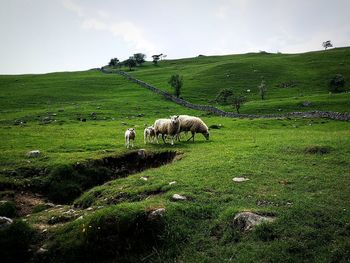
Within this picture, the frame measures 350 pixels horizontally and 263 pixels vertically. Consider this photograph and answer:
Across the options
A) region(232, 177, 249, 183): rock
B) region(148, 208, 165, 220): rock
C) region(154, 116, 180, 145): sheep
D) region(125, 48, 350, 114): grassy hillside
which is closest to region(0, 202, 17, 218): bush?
region(148, 208, 165, 220): rock

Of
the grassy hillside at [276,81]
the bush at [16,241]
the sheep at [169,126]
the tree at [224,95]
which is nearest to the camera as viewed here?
the bush at [16,241]

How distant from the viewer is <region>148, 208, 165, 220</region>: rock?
40.6 feet

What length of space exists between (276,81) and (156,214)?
292 ft

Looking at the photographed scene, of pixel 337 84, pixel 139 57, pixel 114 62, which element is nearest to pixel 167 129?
pixel 337 84

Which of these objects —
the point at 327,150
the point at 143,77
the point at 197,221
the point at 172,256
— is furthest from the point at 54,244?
the point at 143,77

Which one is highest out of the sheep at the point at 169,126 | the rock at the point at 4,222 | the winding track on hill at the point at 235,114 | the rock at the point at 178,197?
the sheep at the point at 169,126

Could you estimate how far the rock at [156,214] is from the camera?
12.4m

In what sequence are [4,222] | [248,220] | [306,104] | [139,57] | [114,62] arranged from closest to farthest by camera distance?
[248,220]
[4,222]
[306,104]
[139,57]
[114,62]

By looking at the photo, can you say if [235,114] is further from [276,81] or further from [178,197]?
[178,197]

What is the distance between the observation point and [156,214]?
1243cm

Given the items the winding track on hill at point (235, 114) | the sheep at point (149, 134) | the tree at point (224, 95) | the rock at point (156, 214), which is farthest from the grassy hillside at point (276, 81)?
the rock at point (156, 214)

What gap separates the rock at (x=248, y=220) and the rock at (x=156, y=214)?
9.50 feet

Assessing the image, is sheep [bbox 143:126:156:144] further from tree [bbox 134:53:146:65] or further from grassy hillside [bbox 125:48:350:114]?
tree [bbox 134:53:146:65]

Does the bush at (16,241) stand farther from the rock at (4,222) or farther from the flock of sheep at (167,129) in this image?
the flock of sheep at (167,129)
